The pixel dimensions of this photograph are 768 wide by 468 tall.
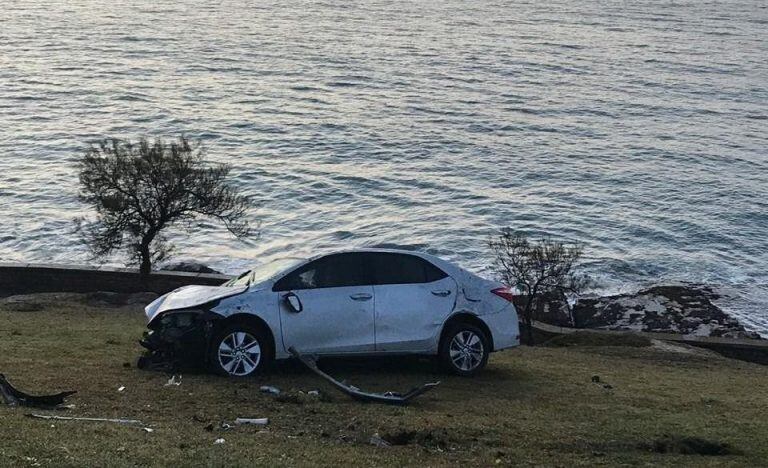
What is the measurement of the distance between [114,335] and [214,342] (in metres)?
5.29

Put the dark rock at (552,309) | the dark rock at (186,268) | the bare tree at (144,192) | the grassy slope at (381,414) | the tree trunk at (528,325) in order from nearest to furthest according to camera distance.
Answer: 1. the grassy slope at (381,414)
2. the tree trunk at (528,325)
3. the bare tree at (144,192)
4. the dark rock at (552,309)
5. the dark rock at (186,268)

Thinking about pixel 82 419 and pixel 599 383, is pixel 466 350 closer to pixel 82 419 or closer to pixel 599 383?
pixel 599 383

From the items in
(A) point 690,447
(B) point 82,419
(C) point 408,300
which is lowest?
(A) point 690,447

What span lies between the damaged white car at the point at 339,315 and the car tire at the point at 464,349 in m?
0.01

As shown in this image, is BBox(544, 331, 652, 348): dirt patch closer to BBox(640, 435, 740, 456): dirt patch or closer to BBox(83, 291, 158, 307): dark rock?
BBox(83, 291, 158, 307): dark rock

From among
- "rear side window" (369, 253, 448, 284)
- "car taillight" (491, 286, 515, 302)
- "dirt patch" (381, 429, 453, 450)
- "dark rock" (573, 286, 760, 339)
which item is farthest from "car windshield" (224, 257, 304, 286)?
"dark rock" (573, 286, 760, 339)

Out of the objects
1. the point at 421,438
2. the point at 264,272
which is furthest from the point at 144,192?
the point at 421,438

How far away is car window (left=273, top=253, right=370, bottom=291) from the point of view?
43.3 feet

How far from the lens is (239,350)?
12.8 metres

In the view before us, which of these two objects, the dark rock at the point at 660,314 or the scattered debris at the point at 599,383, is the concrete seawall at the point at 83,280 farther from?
the scattered debris at the point at 599,383

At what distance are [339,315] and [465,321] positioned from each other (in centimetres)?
165

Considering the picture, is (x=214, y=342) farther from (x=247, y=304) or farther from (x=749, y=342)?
(x=749, y=342)

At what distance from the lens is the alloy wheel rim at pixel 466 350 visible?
13.7 metres

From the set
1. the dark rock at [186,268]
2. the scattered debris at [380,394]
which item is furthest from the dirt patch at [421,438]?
the dark rock at [186,268]
